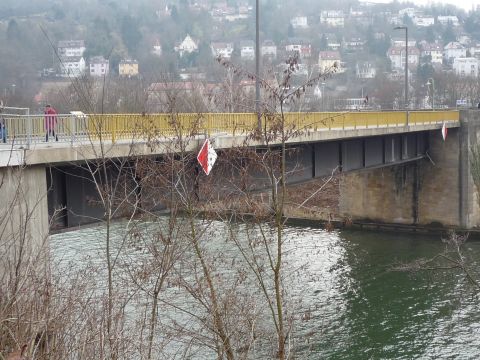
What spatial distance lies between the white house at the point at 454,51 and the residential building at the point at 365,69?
1289 inches

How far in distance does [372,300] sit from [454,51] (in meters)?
164

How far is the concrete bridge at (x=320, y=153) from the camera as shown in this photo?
495 inches

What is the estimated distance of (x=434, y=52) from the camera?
17938cm

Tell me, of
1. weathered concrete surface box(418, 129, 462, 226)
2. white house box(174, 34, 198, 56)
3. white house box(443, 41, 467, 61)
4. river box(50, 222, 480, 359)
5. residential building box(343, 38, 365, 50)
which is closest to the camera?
river box(50, 222, 480, 359)

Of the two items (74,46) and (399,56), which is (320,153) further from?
(399,56)

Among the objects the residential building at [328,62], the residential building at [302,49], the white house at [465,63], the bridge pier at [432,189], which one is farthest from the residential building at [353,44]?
the bridge pier at [432,189]

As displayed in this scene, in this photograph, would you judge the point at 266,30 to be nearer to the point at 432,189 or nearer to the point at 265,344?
the point at 432,189

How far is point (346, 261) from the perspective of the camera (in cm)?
2994

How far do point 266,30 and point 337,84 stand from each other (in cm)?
7904

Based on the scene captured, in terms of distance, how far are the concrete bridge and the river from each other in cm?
179

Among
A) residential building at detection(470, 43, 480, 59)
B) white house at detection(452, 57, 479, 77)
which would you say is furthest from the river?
residential building at detection(470, 43, 480, 59)

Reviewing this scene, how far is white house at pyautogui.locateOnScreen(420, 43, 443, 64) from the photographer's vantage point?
6892 inches

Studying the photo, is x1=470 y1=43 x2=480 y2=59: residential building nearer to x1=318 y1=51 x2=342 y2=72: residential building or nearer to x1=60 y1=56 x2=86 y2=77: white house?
x1=318 y1=51 x2=342 y2=72: residential building

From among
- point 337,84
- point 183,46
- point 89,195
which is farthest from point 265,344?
point 183,46
